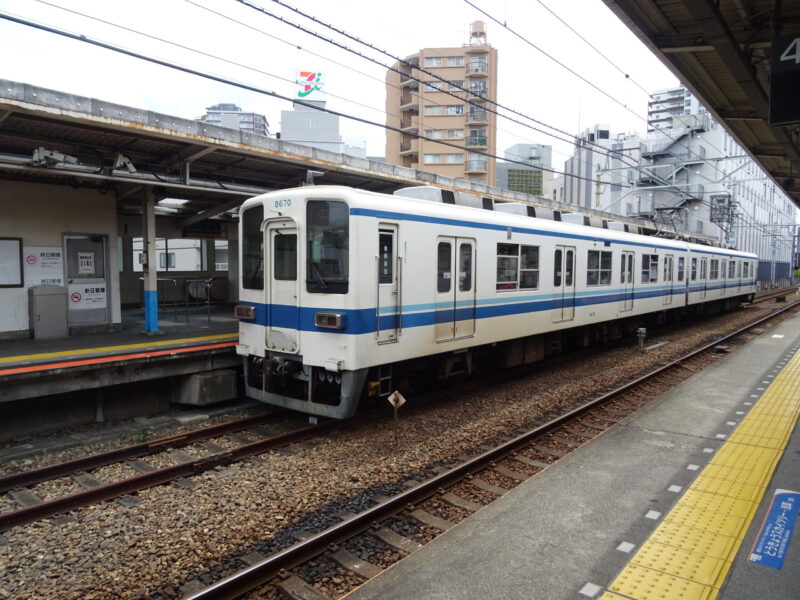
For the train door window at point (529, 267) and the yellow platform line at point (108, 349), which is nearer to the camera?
the yellow platform line at point (108, 349)

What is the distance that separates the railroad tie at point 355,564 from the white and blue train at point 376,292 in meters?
2.53

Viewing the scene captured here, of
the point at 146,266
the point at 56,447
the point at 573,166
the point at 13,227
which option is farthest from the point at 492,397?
the point at 573,166

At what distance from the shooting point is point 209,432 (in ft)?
23.0

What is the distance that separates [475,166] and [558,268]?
45346 mm

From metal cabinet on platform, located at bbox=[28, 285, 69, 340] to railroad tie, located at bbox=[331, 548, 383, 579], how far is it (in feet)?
26.7

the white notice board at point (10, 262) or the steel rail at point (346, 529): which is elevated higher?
the white notice board at point (10, 262)

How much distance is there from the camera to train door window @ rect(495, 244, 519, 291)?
9.03 m

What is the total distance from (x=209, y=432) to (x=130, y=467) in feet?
3.79

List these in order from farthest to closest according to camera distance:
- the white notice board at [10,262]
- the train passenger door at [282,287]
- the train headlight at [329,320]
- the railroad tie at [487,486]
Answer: the white notice board at [10,262] → the train passenger door at [282,287] → the train headlight at [329,320] → the railroad tie at [487,486]

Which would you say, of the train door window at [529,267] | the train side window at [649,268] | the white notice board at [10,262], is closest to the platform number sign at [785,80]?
the train door window at [529,267]

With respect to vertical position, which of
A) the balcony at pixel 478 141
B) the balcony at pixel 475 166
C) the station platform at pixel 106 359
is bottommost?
the station platform at pixel 106 359

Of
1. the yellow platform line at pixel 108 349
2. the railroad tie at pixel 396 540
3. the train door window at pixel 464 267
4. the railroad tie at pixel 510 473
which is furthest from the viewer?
the train door window at pixel 464 267

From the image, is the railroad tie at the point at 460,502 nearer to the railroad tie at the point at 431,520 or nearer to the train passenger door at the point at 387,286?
the railroad tie at the point at 431,520

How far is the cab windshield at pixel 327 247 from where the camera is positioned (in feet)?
21.7
